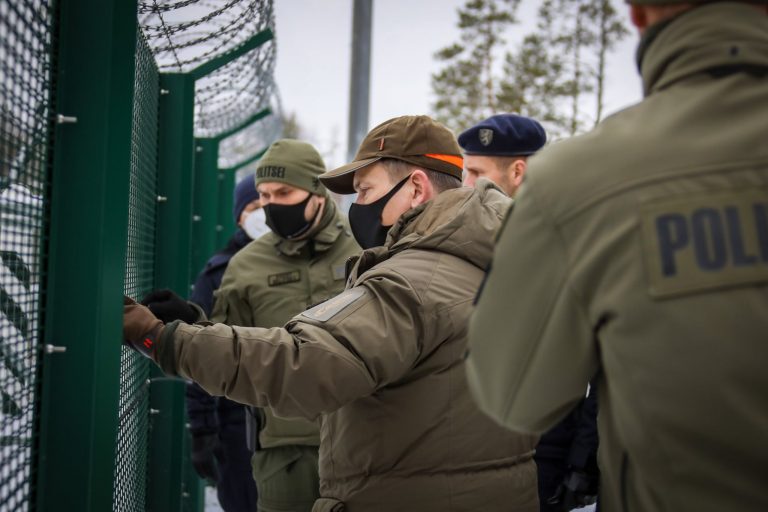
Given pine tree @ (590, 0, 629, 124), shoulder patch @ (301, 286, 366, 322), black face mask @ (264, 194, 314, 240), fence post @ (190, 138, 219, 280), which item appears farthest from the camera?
pine tree @ (590, 0, 629, 124)

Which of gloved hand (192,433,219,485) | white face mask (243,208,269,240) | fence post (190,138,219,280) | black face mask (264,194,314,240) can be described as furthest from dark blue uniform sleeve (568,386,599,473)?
fence post (190,138,219,280)

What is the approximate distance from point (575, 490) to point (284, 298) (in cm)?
156

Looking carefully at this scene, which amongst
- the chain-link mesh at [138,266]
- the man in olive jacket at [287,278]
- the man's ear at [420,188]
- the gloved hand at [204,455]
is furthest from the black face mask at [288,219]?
the man's ear at [420,188]

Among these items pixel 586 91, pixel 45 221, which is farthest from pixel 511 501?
pixel 586 91

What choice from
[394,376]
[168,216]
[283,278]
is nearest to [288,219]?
[283,278]

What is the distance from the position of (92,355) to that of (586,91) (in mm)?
20819

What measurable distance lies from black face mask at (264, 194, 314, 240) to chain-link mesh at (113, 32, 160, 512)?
656 millimetres

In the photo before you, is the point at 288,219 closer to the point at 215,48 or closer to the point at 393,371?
the point at 215,48

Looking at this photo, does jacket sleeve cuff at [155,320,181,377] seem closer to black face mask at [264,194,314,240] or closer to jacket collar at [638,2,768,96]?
jacket collar at [638,2,768,96]

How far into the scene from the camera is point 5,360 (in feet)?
5.20

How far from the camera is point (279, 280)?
356 cm

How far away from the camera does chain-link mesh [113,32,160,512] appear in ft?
7.96

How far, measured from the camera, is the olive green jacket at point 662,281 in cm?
109

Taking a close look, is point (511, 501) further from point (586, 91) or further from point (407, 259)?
point (586, 91)
